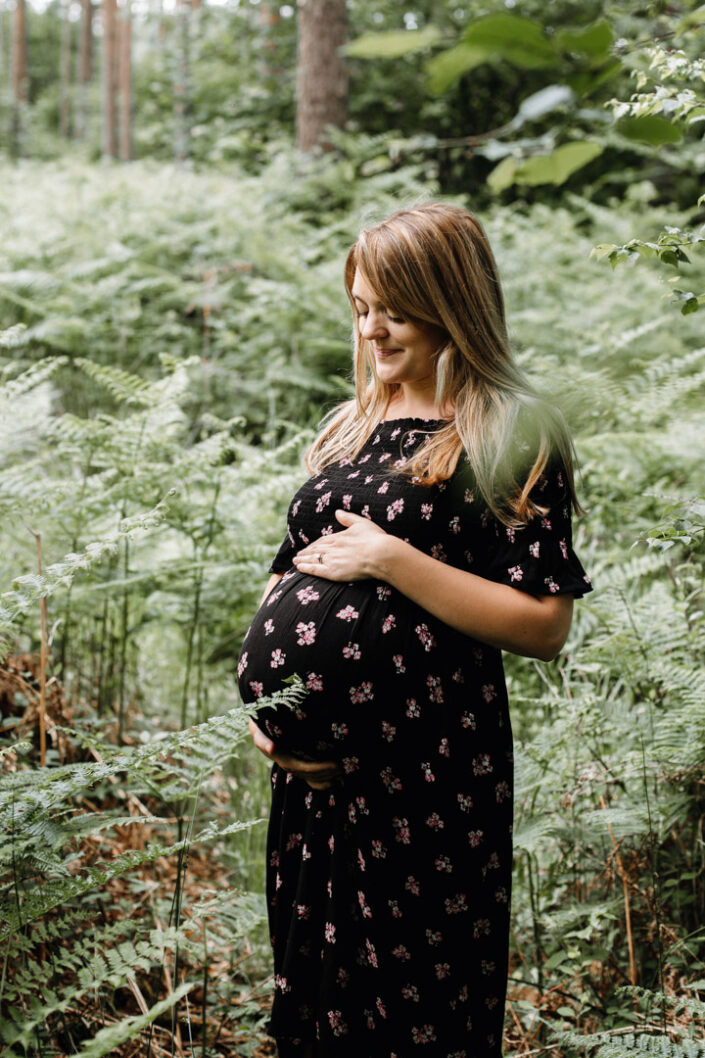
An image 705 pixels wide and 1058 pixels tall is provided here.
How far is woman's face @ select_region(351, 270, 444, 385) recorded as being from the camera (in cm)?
177

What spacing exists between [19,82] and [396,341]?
64.5ft

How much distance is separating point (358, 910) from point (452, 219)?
5.02 ft

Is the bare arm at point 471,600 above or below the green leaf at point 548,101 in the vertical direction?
below

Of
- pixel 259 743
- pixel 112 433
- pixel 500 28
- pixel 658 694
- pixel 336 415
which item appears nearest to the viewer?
pixel 500 28

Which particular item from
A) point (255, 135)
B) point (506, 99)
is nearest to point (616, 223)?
point (506, 99)

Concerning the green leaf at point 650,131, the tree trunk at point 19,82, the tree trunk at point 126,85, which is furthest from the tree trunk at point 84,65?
the green leaf at point 650,131

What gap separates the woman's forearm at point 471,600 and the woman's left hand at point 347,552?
23 mm

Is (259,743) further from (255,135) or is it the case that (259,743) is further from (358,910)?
(255,135)

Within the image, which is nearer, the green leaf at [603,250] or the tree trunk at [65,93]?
the green leaf at [603,250]

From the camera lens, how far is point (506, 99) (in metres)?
9.07

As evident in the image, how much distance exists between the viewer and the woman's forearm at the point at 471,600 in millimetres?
1569

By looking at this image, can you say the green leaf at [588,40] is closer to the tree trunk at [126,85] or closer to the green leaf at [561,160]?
the green leaf at [561,160]

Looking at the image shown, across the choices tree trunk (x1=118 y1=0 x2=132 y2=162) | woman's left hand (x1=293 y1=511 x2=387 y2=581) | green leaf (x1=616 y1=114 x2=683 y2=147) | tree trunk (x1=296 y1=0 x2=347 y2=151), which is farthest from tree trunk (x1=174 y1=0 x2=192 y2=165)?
green leaf (x1=616 y1=114 x2=683 y2=147)

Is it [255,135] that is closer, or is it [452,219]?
[452,219]
